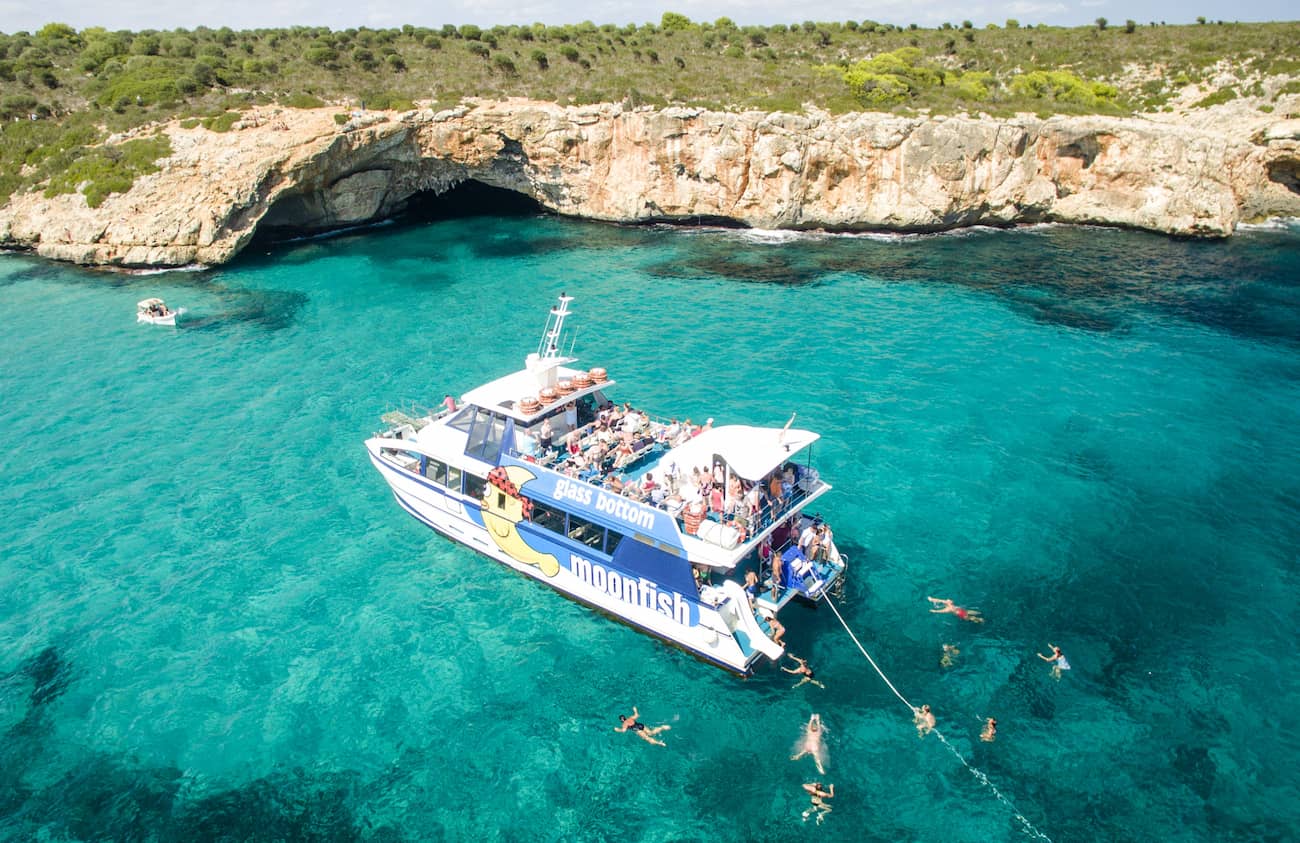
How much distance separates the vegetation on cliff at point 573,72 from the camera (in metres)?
55.3

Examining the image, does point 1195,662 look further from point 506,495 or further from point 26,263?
point 26,263

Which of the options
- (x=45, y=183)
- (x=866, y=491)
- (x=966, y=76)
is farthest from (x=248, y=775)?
(x=966, y=76)

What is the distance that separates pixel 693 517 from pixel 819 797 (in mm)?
6279

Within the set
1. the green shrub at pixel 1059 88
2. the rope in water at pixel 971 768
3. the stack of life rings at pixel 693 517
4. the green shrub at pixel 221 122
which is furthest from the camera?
the green shrub at pixel 1059 88

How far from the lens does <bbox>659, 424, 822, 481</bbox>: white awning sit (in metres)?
17.9

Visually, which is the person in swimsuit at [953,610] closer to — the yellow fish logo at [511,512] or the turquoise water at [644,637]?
the turquoise water at [644,637]

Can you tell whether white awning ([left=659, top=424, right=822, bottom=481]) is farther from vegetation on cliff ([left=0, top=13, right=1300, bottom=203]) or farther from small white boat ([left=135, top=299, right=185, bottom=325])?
vegetation on cliff ([left=0, top=13, right=1300, bottom=203])

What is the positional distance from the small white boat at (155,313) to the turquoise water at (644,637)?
84cm

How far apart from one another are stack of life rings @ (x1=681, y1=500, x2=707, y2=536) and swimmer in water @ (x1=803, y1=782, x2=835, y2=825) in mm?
5752

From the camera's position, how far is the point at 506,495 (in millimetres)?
20375

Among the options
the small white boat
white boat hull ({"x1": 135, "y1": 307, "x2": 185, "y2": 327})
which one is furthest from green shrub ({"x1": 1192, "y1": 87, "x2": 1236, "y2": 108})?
the small white boat

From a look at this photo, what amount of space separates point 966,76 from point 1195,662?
69.5 m

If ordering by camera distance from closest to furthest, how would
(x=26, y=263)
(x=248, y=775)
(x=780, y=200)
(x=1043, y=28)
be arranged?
1. (x=248, y=775)
2. (x=26, y=263)
3. (x=780, y=200)
4. (x=1043, y=28)

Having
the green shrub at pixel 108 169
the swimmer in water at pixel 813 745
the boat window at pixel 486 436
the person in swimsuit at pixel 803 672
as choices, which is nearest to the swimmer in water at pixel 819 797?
the swimmer in water at pixel 813 745
